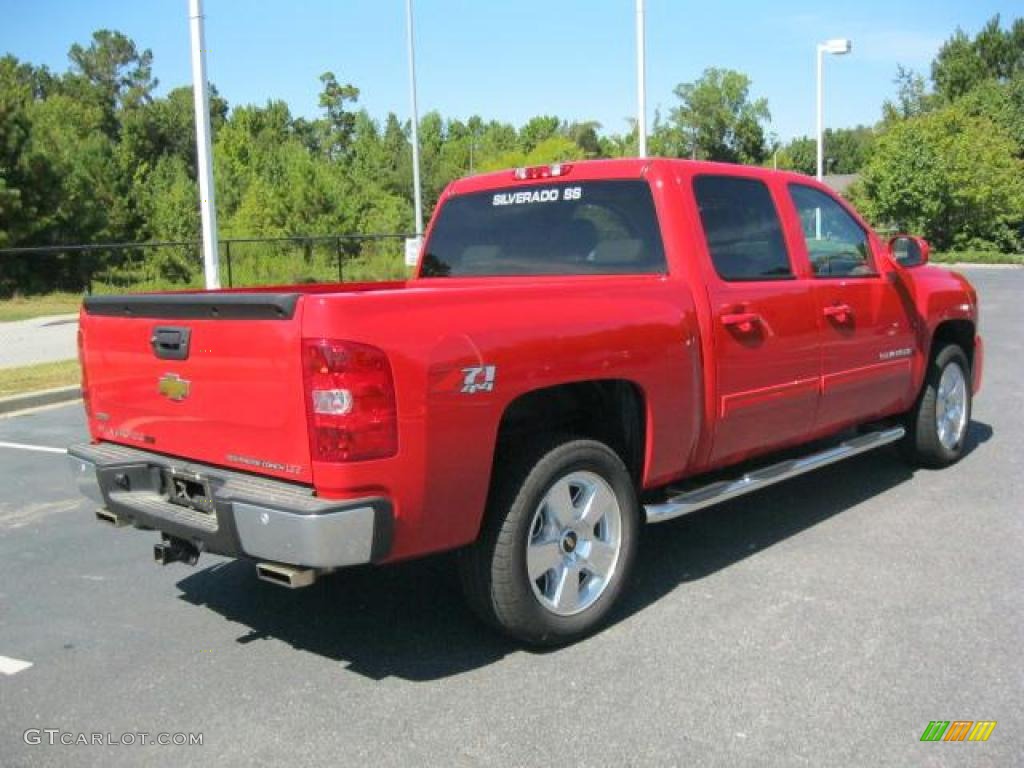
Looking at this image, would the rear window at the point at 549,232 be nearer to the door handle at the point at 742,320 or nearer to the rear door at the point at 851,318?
the door handle at the point at 742,320

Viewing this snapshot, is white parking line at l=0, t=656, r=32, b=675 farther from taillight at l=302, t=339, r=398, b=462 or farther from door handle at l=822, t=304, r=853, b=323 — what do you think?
door handle at l=822, t=304, r=853, b=323

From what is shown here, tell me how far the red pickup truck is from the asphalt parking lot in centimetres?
39

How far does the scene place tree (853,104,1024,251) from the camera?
4197cm

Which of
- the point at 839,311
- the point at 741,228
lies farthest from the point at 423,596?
the point at 839,311

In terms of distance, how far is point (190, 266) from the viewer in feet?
92.5

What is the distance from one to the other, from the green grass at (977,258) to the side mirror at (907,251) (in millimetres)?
35814

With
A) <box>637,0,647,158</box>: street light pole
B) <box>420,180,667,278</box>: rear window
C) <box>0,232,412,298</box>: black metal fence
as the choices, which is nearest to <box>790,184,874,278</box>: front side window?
<box>420,180,667,278</box>: rear window

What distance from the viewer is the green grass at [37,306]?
20984 mm

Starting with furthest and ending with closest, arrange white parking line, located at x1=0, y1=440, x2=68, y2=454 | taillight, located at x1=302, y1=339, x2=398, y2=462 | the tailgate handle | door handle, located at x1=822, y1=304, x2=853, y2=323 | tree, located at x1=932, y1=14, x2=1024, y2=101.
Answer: tree, located at x1=932, y1=14, x2=1024, y2=101 < white parking line, located at x1=0, y1=440, x2=68, y2=454 < door handle, located at x1=822, y1=304, x2=853, y2=323 < the tailgate handle < taillight, located at x1=302, y1=339, x2=398, y2=462

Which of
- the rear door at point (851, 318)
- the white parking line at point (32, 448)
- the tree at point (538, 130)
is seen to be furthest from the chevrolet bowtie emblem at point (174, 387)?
the tree at point (538, 130)

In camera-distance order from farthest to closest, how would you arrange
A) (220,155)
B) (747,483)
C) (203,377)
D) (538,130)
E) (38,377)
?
(538,130)
(220,155)
(38,377)
(747,483)
(203,377)

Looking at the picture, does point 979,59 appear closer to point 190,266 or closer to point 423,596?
point 190,266

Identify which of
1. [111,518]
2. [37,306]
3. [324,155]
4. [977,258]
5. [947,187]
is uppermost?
[324,155]

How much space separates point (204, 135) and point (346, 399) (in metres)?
10.5
